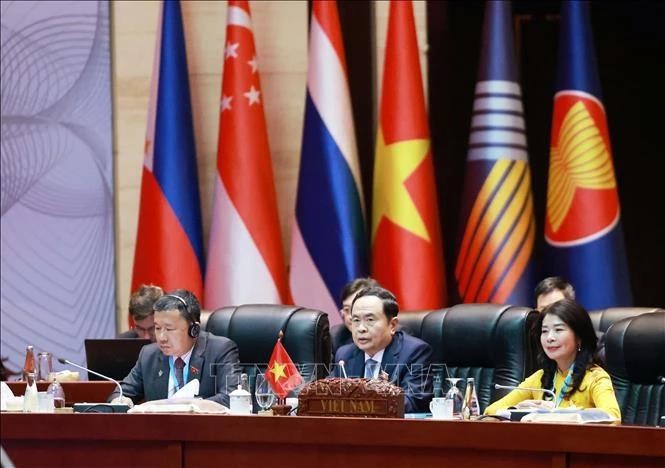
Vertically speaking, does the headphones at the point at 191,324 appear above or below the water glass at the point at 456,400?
above

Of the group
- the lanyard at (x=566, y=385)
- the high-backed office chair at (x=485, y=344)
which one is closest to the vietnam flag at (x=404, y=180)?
the high-backed office chair at (x=485, y=344)

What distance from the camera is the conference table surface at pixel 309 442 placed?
405 centimetres

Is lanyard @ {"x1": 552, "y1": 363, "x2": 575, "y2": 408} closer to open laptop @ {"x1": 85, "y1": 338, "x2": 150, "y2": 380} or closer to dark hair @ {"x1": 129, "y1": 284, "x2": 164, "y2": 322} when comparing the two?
open laptop @ {"x1": 85, "y1": 338, "x2": 150, "y2": 380}

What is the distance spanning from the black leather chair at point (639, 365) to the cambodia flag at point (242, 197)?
363 cm

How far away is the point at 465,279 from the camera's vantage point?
8930mm

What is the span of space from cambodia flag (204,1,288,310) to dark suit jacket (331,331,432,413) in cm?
261

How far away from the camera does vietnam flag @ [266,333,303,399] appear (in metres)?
5.02

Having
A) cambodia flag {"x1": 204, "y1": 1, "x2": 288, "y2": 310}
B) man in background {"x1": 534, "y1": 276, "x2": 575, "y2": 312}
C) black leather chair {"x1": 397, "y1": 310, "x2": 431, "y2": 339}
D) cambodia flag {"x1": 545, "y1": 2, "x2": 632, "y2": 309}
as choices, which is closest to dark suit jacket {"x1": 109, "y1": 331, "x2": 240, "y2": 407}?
black leather chair {"x1": 397, "y1": 310, "x2": 431, "y2": 339}

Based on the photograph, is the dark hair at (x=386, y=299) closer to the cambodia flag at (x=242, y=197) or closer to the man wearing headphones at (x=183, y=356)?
the man wearing headphones at (x=183, y=356)

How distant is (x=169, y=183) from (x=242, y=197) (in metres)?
0.48

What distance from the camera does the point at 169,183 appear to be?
892 centimetres

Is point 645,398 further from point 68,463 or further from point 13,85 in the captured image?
point 13,85

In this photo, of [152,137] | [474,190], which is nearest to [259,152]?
[152,137]

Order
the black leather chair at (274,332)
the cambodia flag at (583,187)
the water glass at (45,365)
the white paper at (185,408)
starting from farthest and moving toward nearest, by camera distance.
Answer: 1. the cambodia flag at (583,187)
2. the black leather chair at (274,332)
3. the water glass at (45,365)
4. the white paper at (185,408)
